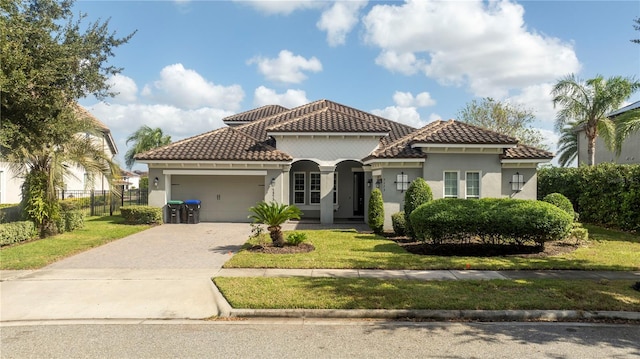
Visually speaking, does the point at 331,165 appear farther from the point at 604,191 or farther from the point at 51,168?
the point at 604,191

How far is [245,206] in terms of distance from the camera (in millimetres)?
19641

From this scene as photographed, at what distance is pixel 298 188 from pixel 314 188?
871mm

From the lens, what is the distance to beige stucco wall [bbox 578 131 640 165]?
2383 cm

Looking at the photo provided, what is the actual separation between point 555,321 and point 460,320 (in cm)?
152

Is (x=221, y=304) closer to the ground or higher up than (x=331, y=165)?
closer to the ground

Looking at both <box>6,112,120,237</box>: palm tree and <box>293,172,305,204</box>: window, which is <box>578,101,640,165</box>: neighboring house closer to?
<box>293,172,305,204</box>: window

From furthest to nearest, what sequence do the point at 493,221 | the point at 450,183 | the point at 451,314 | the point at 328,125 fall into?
the point at 328,125
the point at 450,183
the point at 493,221
the point at 451,314

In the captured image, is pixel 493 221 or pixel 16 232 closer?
pixel 493 221

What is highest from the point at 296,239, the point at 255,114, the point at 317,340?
the point at 255,114

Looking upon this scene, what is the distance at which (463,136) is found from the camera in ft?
52.0

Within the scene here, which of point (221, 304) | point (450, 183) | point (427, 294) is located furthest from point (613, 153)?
point (221, 304)

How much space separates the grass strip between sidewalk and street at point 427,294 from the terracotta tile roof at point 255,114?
20144 millimetres

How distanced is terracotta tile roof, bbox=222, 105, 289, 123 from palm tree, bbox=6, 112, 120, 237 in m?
13.0

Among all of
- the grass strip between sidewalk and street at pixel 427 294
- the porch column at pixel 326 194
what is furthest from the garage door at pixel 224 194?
the grass strip between sidewalk and street at pixel 427 294
